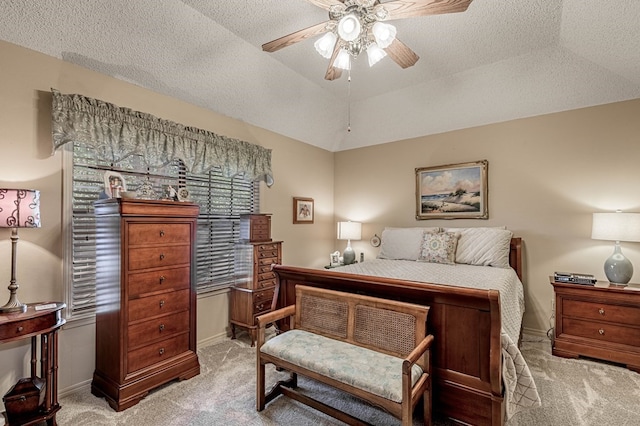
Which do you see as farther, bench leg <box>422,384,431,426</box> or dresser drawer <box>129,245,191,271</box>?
dresser drawer <box>129,245,191,271</box>

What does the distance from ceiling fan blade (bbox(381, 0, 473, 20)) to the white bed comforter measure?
173cm

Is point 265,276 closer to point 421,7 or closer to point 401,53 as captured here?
point 401,53

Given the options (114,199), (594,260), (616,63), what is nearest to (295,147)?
(114,199)

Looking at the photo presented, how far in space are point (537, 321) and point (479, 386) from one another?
2278 mm

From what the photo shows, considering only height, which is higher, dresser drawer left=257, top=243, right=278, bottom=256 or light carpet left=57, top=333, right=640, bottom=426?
dresser drawer left=257, top=243, right=278, bottom=256

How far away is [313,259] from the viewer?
4703mm

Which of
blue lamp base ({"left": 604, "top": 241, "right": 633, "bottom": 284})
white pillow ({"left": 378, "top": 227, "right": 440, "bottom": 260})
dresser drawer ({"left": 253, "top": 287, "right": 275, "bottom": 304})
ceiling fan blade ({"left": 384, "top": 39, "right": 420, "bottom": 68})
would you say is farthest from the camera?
white pillow ({"left": 378, "top": 227, "right": 440, "bottom": 260})

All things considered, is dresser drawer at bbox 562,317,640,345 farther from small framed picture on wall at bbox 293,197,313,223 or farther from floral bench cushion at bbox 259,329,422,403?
small framed picture on wall at bbox 293,197,313,223

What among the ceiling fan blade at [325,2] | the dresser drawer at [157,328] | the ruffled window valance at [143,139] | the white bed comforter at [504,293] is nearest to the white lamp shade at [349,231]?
the white bed comforter at [504,293]

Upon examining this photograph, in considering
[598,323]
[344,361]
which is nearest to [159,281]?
[344,361]

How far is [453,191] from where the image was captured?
4012 millimetres

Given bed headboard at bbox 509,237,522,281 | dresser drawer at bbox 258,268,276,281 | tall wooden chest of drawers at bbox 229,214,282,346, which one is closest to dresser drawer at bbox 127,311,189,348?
tall wooden chest of drawers at bbox 229,214,282,346

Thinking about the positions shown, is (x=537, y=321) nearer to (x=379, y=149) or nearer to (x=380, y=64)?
(x=379, y=149)

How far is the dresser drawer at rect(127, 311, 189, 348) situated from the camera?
7.25 feet
